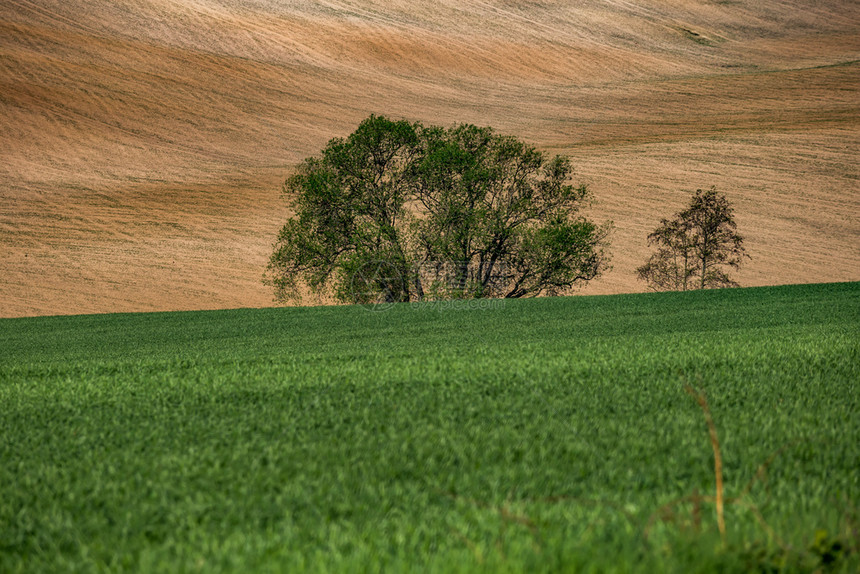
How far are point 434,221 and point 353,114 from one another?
4198cm

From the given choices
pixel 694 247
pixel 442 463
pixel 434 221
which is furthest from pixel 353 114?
pixel 442 463

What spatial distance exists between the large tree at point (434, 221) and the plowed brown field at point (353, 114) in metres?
7.80

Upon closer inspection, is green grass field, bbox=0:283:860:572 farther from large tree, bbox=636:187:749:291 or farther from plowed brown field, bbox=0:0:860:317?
plowed brown field, bbox=0:0:860:317

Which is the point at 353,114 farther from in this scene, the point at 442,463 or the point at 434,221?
the point at 442,463

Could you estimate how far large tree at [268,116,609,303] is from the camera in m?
24.9

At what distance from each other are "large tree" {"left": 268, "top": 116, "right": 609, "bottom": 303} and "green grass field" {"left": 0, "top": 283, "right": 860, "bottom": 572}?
17705 mm

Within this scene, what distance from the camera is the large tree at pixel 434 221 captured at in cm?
2491

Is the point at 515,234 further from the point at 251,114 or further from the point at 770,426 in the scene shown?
the point at 251,114

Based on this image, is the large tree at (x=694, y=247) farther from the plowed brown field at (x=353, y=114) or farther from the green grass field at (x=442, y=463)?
the green grass field at (x=442, y=463)

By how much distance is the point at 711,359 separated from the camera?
617 cm

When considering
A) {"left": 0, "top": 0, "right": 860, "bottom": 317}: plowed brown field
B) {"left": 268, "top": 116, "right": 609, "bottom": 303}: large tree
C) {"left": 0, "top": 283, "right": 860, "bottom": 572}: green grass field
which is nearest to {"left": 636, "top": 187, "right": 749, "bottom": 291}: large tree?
{"left": 0, "top": 0, "right": 860, "bottom": 317}: plowed brown field

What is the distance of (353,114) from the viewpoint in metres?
64.6

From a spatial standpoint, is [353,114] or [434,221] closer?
[434,221]

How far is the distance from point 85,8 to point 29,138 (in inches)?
1107
